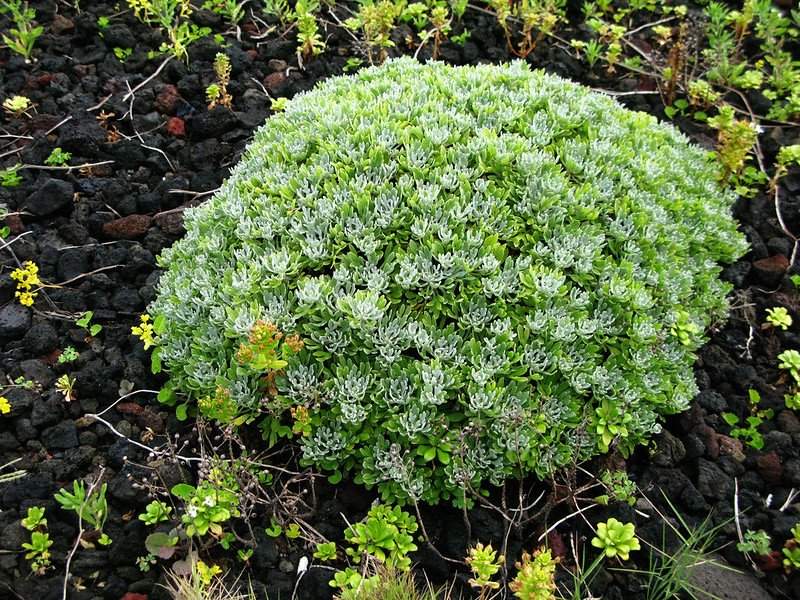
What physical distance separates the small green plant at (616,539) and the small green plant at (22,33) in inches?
212

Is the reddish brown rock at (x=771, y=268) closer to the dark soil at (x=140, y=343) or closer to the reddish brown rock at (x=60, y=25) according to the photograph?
the dark soil at (x=140, y=343)

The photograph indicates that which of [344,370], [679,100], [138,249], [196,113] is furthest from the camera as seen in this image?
[679,100]

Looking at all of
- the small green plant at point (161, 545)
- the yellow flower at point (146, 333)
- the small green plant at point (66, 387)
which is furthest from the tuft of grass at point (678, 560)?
the small green plant at point (66, 387)

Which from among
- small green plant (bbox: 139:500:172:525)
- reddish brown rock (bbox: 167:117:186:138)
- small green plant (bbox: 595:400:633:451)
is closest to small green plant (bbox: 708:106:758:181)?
small green plant (bbox: 595:400:633:451)

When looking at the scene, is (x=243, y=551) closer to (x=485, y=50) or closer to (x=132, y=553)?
(x=132, y=553)

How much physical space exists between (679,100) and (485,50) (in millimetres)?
1742

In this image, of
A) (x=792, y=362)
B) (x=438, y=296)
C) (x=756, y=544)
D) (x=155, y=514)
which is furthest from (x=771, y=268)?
(x=155, y=514)

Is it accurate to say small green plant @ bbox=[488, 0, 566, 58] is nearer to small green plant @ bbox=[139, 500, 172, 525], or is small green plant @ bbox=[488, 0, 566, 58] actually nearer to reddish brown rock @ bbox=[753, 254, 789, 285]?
reddish brown rock @ bbox=[753, 254, 789, 285]

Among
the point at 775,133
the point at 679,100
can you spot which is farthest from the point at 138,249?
the point at 775,133

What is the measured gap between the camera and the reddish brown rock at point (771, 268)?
4.76 metres

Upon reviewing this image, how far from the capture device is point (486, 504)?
323 cm

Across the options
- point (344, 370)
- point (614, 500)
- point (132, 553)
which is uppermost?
point (344, 370)

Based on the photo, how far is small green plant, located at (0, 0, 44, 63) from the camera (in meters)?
5.32

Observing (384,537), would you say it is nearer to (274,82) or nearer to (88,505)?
(88,505)
